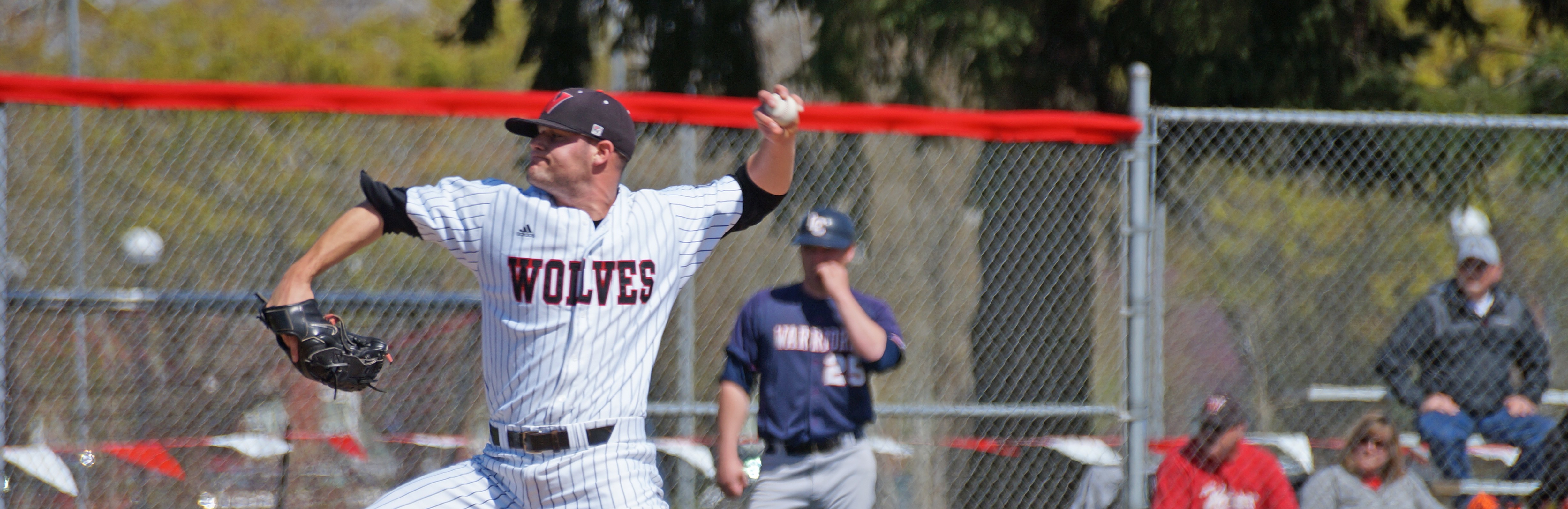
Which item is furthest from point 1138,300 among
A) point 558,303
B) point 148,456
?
point 148,456

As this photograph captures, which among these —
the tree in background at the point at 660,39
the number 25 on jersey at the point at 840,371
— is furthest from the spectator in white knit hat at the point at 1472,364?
the tree in background at the point at 660,39

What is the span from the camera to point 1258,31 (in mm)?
6301

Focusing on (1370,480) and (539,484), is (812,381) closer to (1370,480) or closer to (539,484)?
(539,484)

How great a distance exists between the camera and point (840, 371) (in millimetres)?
4586

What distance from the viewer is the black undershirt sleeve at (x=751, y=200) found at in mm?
3252

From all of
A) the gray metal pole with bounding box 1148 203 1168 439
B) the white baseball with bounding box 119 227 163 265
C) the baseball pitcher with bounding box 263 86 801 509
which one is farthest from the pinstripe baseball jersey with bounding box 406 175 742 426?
the white baseball with bounding box 119 227 163 265

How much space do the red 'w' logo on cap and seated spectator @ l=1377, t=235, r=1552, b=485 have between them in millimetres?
4521

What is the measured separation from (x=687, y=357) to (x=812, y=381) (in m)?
0.82

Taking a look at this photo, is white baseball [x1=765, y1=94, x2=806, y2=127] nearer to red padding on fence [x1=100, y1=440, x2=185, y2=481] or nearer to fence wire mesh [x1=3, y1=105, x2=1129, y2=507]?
fence wire mesh [x1=3, y1=105, x2=1129, y2=507]

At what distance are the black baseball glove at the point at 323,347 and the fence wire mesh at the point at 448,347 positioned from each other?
226cm

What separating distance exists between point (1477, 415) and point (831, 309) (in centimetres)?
339

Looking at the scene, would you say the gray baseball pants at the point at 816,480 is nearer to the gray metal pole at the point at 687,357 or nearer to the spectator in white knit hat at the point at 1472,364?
the gray metal pole at the point at 687,357

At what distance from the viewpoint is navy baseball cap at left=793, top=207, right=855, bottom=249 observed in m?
4.57

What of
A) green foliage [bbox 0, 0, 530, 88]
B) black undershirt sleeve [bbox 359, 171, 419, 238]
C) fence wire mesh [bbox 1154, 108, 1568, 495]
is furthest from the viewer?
green foliage [bbox 0, 0, 530, 88]
